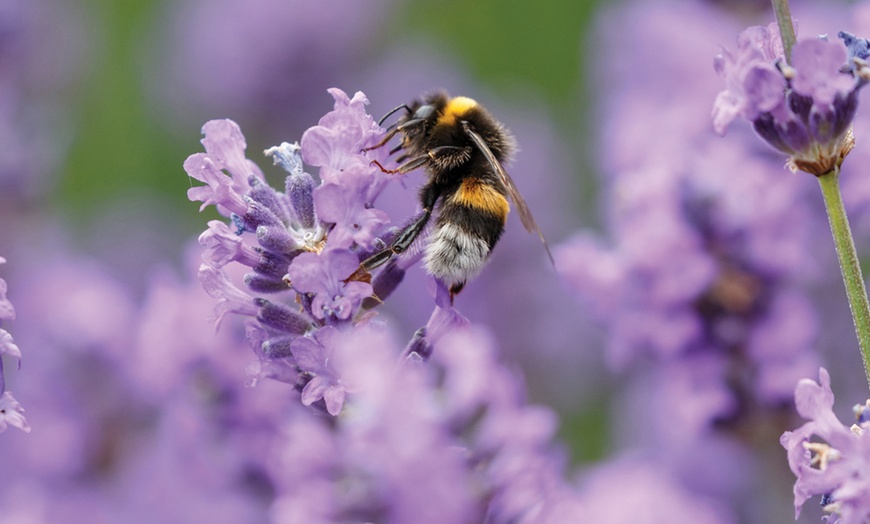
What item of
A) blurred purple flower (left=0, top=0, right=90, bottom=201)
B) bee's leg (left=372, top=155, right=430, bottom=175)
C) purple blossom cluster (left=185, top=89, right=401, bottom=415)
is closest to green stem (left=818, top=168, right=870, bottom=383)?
purple blossom cluster (left=185, top=89, right=401, bottom=415)

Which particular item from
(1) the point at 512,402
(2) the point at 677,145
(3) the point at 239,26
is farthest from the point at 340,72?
(1) the point at 512,402

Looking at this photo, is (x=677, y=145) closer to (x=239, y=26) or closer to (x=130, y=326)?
(x=130, y=326)

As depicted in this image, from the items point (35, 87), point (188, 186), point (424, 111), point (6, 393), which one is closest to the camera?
point (6, 393)

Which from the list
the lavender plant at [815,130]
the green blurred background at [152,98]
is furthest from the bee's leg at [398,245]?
the green blurred background at [152,98]

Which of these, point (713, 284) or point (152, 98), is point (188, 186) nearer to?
point (152, 98)

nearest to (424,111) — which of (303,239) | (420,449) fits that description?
(303,239)
